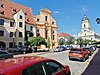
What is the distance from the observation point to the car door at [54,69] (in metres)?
5.06

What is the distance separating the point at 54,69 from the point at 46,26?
5499 cm

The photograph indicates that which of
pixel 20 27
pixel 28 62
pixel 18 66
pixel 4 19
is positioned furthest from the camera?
pixel 20 27

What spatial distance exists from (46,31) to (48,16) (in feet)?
16.6

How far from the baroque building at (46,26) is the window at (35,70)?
53.4m

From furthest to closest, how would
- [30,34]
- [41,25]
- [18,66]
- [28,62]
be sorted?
[41,25]
[30,34]
[28,62]
[18,66]

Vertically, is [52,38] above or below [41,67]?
above

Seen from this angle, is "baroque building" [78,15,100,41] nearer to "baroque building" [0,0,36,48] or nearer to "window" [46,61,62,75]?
"baroque building" [0,0,36,48]

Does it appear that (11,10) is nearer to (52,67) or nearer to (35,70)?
(52,67)

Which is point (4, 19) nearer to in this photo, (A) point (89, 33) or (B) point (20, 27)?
(B) point (20, 27)

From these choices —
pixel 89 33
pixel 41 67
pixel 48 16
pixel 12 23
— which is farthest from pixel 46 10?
pixel 89 33

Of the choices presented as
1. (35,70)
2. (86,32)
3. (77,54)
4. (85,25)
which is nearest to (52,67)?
(35,70)

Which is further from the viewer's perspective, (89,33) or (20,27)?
(89,33)

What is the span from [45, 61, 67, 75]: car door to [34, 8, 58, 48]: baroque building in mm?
52302

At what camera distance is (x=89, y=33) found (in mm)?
124125
